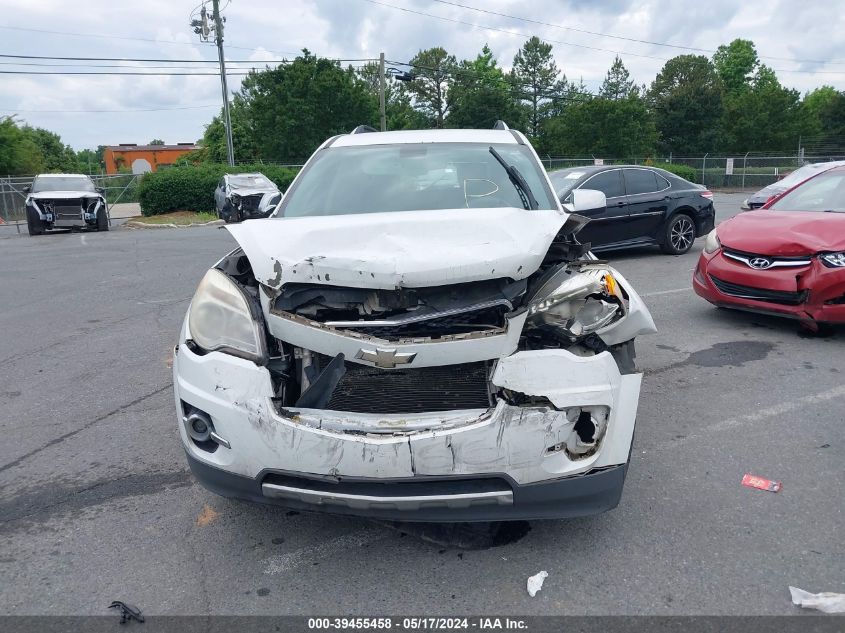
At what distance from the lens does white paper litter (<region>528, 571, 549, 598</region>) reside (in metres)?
2.67

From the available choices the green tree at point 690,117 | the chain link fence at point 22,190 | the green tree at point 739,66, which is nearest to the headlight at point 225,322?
the chain link fence at point 22,190

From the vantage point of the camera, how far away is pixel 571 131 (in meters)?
50.3

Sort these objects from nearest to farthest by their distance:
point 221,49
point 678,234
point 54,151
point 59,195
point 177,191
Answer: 1. point 678,234
2. point 59,195
3. point 177,191
4. point 221,49
5. point 54,151

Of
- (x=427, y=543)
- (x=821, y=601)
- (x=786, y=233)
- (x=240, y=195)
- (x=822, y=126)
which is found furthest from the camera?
(x=822, y=126)

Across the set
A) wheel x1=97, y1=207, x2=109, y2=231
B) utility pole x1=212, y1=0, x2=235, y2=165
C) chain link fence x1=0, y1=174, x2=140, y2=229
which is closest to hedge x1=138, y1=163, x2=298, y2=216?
chain link fence x1=0, y1=174, x2=140, y2=229

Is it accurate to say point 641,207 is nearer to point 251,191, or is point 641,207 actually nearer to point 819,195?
point 819,195

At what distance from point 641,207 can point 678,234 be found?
3.56 feet

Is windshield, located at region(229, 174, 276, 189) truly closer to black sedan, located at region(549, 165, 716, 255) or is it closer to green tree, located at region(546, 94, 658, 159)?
black sedan, located at region(549, 165, 716, 255)

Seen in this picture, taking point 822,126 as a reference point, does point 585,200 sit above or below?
below

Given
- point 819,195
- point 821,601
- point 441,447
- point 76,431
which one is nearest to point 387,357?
point 441,447

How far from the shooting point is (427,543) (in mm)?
3029

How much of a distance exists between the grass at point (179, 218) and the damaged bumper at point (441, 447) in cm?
2168

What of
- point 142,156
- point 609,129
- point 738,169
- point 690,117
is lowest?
point 738,169

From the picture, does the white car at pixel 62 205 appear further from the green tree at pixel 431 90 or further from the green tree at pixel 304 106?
the green tree at pixel 431 90
